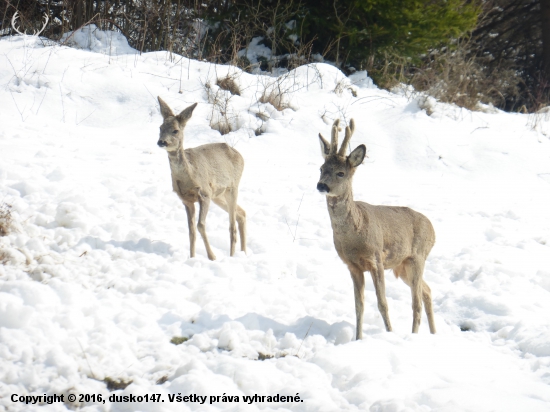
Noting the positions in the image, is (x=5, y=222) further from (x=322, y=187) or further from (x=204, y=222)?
(x=322, y=187)

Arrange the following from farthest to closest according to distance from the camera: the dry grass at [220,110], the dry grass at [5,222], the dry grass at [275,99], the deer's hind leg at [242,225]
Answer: the dry grass at [275,99] → the dry grass at [220,110] → the deer's hind leg at [242,225] → the dry grass at [5,222]

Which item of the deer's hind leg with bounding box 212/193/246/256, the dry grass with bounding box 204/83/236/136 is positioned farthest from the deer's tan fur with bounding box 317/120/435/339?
the dry grass with bounding box 204/83/236/136

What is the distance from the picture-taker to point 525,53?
21016mm

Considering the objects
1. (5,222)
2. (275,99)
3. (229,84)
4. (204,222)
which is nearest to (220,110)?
(229,84)

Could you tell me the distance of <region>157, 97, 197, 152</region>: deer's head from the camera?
23.8 feet

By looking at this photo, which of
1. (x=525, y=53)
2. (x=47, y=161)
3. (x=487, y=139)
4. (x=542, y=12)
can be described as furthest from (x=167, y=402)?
(x=525, y=53)

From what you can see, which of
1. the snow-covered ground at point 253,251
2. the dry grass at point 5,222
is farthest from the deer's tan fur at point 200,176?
the dry grass at point 5,222

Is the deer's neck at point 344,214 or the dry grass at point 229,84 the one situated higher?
the dry grass at point 229,84

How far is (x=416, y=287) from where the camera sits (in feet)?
20.0

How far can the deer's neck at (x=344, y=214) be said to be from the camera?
18.3 ft

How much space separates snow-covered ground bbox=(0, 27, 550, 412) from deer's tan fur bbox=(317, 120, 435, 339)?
0.41 meters

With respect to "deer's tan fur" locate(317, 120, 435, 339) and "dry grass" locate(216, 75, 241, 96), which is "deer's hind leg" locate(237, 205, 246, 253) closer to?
"deer's tan fur" locate(317, 120, 435, 339)

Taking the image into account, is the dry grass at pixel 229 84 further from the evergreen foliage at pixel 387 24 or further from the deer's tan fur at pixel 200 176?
the deer's tan fur at pixel 200 176

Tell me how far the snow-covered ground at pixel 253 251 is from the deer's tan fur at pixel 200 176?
30 cm
